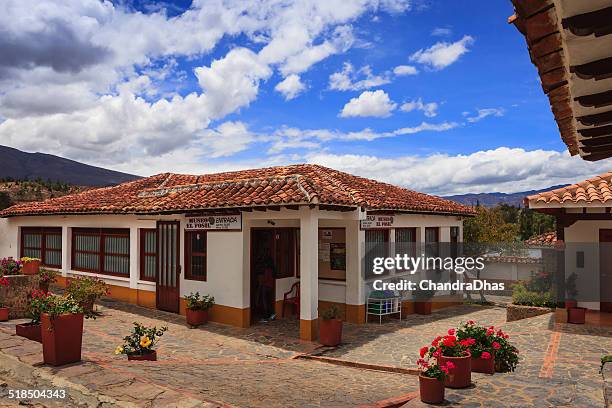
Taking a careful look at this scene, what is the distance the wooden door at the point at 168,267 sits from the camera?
529 inches

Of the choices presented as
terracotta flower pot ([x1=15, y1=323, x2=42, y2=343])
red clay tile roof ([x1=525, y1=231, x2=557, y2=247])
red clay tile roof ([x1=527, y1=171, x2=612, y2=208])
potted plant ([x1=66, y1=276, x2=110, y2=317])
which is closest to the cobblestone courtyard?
terracotta flower pot ([x1=15, y1=323, x2=42, y2=343])

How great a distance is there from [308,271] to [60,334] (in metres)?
5.28

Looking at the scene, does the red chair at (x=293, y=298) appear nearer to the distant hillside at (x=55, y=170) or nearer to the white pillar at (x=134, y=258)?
the white pillar at (x=134, y=258)

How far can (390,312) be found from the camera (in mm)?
13109

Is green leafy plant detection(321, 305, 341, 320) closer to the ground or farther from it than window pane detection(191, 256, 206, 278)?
closer to the ground

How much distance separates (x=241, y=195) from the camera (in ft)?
38.9

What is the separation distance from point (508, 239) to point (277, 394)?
18.3 metres

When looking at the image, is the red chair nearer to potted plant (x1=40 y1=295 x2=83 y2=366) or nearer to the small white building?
the small white building

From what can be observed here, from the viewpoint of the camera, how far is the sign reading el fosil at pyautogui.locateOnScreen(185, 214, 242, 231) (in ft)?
38.7

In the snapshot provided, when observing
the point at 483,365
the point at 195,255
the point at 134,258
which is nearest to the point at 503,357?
the point at 483,365

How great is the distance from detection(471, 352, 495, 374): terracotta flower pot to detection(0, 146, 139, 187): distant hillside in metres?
170

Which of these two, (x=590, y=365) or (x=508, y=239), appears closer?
(x=590, y=365)

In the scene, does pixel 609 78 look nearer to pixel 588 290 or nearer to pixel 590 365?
pixel 590 365

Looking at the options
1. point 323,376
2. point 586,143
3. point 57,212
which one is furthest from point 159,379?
point 57,212
